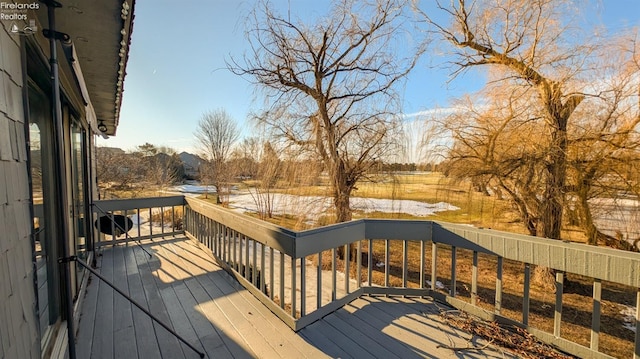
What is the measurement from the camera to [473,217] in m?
5.09

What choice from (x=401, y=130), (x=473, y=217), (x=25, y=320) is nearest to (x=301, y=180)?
(x=401, y=130)

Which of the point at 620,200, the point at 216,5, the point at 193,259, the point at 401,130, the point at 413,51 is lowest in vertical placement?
the point at 193,259

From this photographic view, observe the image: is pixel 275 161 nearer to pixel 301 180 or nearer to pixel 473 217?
pixel 301 180

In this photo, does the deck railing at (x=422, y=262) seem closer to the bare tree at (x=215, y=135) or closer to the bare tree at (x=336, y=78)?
the bare tree at (x=336, y=78)

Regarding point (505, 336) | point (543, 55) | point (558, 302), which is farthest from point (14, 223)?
point (543, 55)

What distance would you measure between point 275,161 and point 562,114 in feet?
14.8

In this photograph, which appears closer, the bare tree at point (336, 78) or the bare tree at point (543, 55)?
the bare tree at point (543, 55)

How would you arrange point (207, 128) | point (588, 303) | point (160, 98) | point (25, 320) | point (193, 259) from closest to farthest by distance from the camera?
point (25, 320) → point (193, 259) → point (588, 303) → point (160, 98) → point (207, 128)

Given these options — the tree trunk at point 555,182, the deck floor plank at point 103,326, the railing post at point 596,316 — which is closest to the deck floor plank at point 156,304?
the deck floor plank at point 103,326

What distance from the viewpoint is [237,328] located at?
214cm

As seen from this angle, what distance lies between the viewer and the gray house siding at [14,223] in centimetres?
98

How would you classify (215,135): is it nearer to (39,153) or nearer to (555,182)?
(39,153)

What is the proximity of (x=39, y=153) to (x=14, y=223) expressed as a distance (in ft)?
2.76

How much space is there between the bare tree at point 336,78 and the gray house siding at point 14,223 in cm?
376
